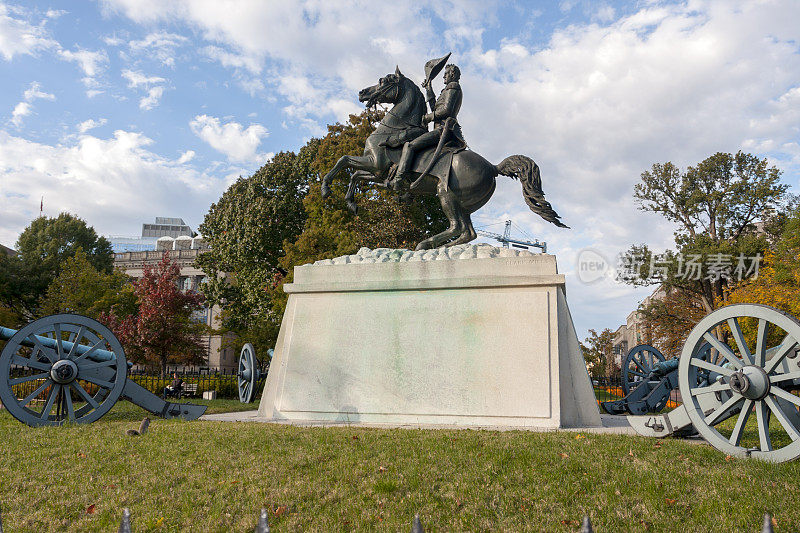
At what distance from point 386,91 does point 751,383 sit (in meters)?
8.84

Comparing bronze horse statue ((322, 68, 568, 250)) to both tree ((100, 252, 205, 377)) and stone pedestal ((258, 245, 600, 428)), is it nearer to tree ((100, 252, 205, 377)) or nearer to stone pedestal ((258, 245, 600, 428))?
stone pedestal ((258, 245, 600, 428))

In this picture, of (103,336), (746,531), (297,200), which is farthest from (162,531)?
(297,200)

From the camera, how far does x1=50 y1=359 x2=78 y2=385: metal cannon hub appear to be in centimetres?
848

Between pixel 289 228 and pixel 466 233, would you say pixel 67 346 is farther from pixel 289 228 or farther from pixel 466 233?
pixel 289 228

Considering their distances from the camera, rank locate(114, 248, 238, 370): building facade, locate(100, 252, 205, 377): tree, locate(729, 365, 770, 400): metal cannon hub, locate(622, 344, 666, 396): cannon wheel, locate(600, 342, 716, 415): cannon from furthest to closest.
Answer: locate(114, 248, 238, 370): building facade < locate(100, 252, 205, 377): tree < locate(622, 344, 666, 396): cannon wheel < locate(600, 342, 716, 415): cannon < locate(729, 365, 770, 400): metal cannon hub

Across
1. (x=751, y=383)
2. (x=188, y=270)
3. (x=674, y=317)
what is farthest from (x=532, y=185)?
(x=188, y=270)

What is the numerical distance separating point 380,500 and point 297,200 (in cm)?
2529

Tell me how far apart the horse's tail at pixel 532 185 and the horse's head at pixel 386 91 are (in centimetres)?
290

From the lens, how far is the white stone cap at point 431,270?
945 cm

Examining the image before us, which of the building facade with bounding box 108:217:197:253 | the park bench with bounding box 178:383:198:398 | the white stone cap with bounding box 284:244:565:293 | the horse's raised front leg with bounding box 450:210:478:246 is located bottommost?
the park bench with bounding box 178:383:198:398

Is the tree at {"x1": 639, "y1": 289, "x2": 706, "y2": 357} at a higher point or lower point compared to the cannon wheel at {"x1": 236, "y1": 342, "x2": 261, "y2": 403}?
higher

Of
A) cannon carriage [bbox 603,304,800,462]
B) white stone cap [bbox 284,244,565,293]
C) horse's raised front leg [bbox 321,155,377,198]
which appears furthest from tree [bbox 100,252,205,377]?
cannon carriage [bbox 603,304,800,462]

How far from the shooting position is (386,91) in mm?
11977

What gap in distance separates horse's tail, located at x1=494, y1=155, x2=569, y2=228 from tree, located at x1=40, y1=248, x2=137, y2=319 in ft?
82.0
